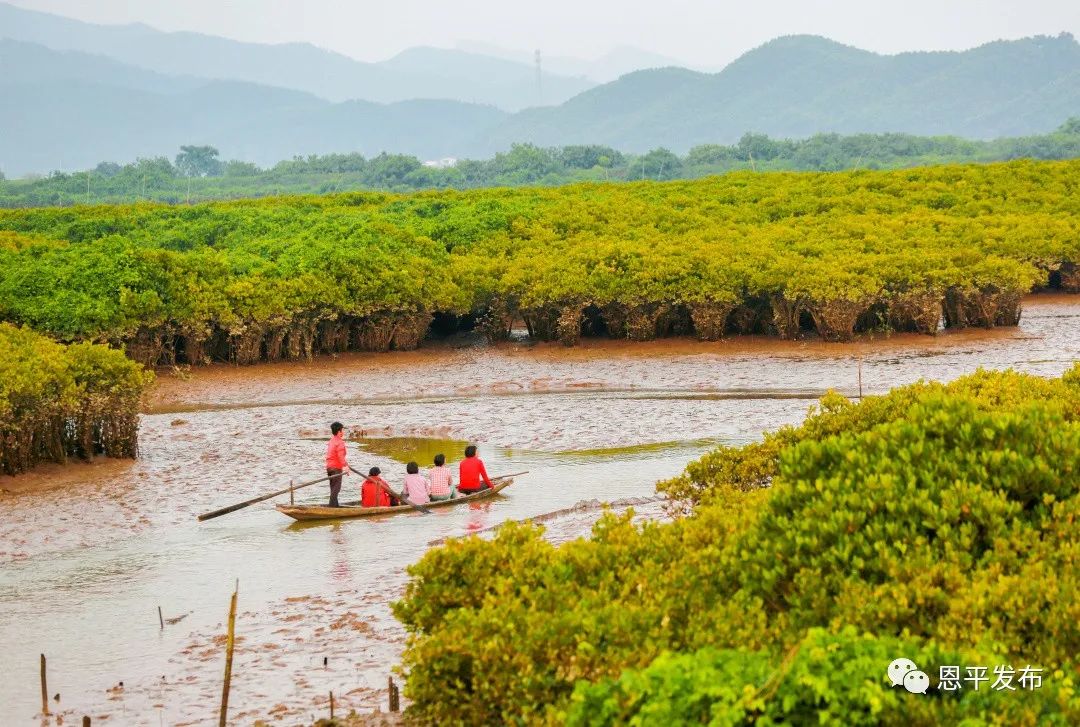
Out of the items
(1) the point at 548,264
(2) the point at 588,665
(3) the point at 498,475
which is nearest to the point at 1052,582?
(2) the point at 588,665

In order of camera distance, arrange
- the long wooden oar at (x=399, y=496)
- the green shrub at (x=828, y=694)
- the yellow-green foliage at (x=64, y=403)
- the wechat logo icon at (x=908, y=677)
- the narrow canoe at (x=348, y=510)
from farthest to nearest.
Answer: the yellow-green foliage at (x=64, y=403)
the long wooden oar at (x=399, y=496)
the narrow canoe at (x=348, y=510)
the wechat logo icon at (x=908, y=677)
the green shrub at (x=828, y=694)

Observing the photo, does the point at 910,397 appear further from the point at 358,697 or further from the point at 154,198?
the point at 154,198

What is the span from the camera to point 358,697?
950cm

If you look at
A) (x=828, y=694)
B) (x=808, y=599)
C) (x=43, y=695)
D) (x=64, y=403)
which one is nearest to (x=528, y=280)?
(x=64, y=403)

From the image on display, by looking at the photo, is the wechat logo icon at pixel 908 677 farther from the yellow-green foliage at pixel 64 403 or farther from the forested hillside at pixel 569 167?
the forested hillside at pixel 569 167

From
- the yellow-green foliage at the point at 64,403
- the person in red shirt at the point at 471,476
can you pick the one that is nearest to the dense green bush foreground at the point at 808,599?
the person in red shirt at the point at 471,476

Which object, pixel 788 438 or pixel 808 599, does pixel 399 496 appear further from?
pixel 808 599

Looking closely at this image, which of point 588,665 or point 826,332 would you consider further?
point 826,332

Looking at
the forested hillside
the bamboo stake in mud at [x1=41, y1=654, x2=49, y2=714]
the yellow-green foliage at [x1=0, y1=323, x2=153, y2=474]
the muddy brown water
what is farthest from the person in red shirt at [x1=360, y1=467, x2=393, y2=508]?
the forested hillside

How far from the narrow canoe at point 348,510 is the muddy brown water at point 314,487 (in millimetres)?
173

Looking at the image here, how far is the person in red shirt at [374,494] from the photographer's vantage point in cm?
1617

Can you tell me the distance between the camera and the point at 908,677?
18.6ft

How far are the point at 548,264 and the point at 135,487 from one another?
14.7 m

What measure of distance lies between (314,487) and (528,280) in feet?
43.5
